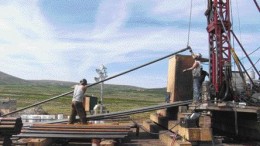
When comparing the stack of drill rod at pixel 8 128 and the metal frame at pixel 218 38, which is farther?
the metal frame at pixel 218 38

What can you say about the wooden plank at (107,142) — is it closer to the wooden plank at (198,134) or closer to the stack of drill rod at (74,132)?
the stack of drill rod at (74,132)

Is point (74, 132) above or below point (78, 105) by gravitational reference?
below

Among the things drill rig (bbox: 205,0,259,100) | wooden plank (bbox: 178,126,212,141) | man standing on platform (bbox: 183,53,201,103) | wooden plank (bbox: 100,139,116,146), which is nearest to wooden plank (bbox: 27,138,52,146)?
wooden plank (bbox: 100,139,116,146)

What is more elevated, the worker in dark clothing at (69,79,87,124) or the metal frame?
the metal frame

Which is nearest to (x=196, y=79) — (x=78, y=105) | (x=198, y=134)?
(x=198, y=134)

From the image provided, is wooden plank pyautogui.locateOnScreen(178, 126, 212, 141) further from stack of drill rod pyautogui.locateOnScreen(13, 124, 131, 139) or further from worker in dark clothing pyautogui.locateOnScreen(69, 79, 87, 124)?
worker in dark clothing pyautogui.locateOnScreen(69, 79, 87, 124)

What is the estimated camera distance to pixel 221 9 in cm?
1673

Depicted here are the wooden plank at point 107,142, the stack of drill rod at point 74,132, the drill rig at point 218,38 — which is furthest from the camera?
the drill rig at point 218,38

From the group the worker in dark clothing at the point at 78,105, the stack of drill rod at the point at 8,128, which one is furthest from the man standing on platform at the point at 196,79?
the stack of drill rod at the point at 8,128

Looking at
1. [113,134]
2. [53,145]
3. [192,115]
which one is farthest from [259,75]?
[53,145]

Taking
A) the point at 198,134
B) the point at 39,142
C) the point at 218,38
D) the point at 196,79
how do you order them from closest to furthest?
the point at 39,142, the point at 198,134, the point at 196,79, the point at 218,38

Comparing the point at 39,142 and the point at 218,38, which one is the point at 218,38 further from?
the point at 39,142

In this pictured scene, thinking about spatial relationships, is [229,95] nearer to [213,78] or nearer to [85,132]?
[213,78]

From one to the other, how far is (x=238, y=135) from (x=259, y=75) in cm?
405
